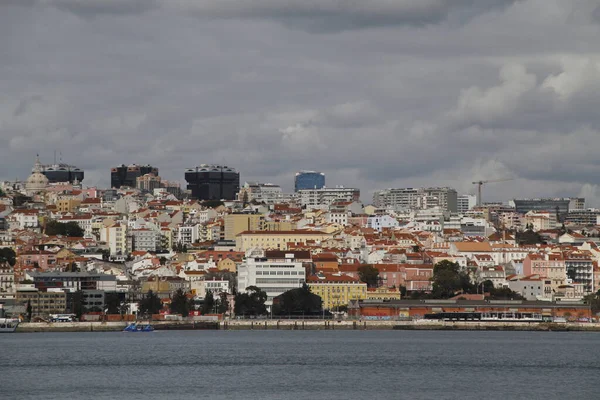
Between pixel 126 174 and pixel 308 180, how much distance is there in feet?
86.7

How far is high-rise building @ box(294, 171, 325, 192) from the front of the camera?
194363 mm

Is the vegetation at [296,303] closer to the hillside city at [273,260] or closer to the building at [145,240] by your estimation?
the hillside city at [273,260]

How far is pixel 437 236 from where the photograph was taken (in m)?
116

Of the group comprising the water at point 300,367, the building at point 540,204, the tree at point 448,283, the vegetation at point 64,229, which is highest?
the building at point 540,204

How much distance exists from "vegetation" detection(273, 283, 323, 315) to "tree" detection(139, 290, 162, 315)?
21.7 feet

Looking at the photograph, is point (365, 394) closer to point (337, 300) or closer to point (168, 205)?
point (337, 300)

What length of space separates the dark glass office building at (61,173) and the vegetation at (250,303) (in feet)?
311

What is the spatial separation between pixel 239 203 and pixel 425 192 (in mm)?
28695

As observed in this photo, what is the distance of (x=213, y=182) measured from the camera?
173m

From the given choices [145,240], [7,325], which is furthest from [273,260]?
[145,240]

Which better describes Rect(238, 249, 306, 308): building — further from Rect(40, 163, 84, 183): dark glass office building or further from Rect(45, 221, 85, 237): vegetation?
Rect(40, 163, 84, 183): dark glass office building

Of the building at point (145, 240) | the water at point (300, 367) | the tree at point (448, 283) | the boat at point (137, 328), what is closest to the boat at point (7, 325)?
the boat at point (137, 328)

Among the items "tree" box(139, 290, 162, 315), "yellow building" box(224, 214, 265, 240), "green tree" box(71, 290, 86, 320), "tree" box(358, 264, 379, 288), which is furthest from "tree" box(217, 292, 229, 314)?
"yellow building" box(224, 214, 265, 240)

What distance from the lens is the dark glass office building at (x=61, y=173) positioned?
6900 inches
